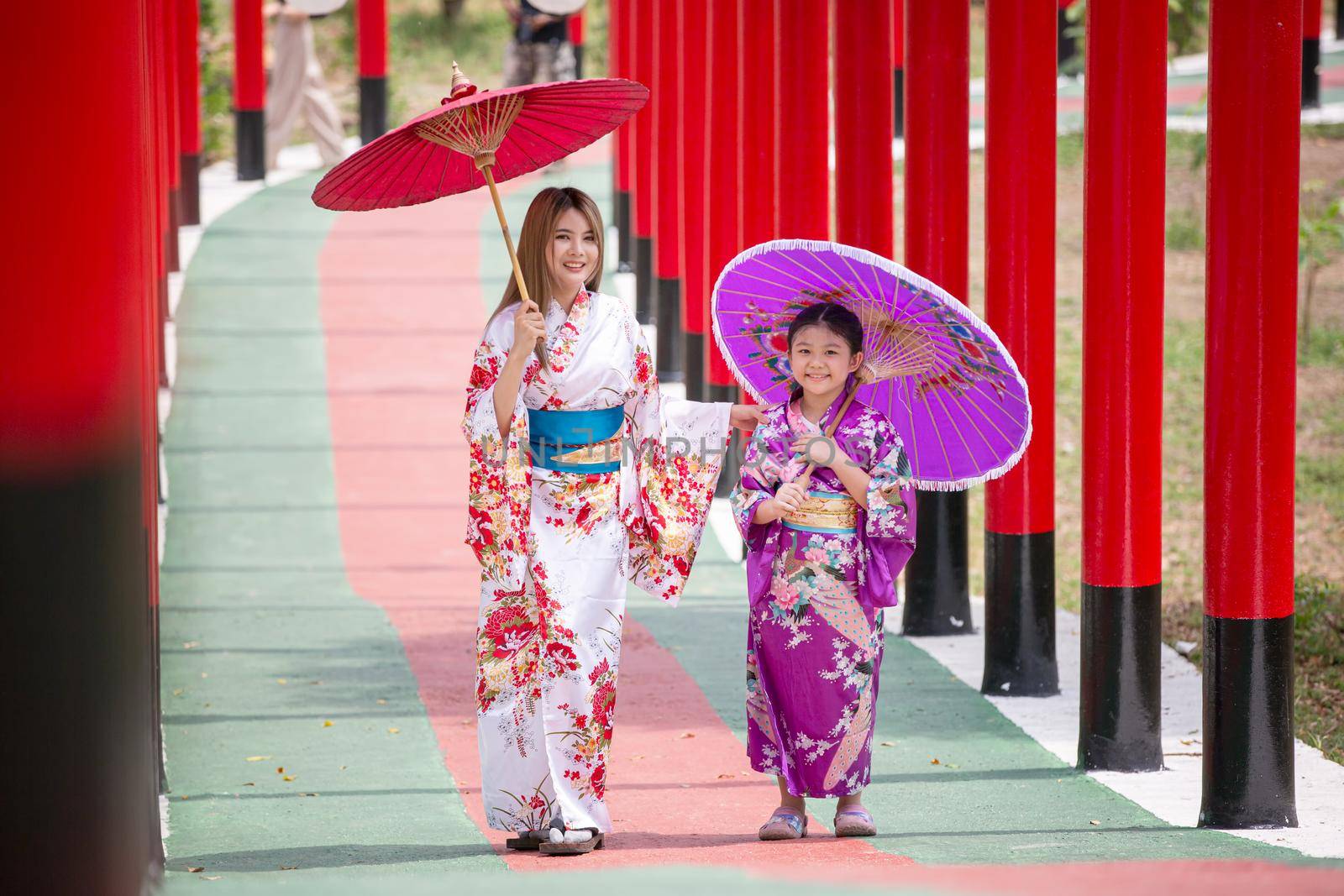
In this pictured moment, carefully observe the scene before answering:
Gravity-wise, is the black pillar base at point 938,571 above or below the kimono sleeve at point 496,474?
below

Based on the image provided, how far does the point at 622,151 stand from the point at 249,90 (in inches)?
143

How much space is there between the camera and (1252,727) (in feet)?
17.0

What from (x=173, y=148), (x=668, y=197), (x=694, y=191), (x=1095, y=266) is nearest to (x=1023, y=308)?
(x=1095, y=266)

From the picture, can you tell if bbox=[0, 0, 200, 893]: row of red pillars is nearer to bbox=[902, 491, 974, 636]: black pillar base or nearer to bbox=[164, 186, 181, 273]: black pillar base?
bbox=[902, 491, 974, 636]: black pillar base

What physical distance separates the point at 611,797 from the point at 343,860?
1004mm

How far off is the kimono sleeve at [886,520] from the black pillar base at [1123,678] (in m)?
1.23

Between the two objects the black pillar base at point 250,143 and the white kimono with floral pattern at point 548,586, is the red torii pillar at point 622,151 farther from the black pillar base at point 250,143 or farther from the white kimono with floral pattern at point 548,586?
the white kimono with floral pattern at point 548,586

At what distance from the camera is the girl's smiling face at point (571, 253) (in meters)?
4.90

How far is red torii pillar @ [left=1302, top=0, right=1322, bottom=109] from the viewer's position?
18.7 metres

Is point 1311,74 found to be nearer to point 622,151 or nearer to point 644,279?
point 622,151

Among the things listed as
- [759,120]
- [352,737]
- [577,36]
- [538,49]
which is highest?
[577,36]

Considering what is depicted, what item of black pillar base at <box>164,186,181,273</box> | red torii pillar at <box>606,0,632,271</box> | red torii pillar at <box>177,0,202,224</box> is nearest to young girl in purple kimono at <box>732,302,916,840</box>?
black pillar base at <box>164,186,181,273</box>

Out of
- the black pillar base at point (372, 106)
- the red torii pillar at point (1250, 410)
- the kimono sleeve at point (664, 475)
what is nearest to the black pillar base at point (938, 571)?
the red torii pillar at point (1250, 410)

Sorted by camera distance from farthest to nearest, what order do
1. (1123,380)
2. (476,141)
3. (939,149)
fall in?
(939,149), (1123,380), (476,141)
